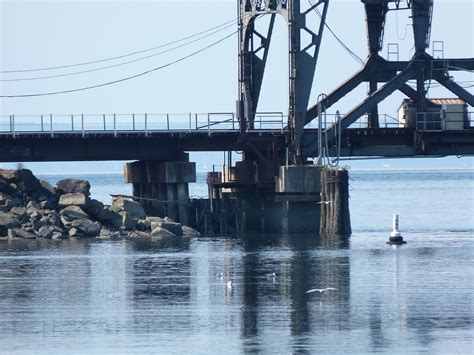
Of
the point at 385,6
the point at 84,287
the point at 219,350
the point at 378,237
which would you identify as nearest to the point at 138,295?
the point at 84,287

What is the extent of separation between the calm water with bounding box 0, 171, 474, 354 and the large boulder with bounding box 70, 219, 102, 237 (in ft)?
5.67

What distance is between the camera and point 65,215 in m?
76.5

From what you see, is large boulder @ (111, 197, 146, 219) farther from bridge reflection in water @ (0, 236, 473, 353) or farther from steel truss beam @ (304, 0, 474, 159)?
steel truss beam @ (304, 0, 474, 159)

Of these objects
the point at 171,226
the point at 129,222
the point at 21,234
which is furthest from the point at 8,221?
the point at 171,226

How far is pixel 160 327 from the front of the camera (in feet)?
140

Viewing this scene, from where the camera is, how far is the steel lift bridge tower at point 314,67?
7875cm

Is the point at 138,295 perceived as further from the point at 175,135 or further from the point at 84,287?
the point at 175,135

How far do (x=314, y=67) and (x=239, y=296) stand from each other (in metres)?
30.6

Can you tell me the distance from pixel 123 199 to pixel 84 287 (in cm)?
2582

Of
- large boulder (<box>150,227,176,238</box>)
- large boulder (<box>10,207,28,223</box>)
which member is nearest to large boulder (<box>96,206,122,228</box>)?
large boulder (<box>150,227,176,238</box>)

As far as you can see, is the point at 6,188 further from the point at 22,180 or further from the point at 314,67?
the point at 314,67

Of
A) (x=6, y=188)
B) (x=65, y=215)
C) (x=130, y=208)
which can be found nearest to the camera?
(x=65, y=215)

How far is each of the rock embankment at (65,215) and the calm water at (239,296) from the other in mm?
2100

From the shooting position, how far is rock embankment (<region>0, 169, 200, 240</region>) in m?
75.2
